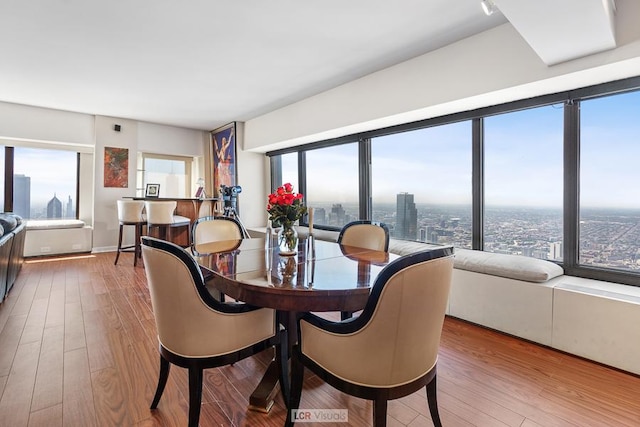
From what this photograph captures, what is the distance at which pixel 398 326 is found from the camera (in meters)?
1.10

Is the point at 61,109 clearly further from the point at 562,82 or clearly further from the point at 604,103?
the point at 604,103

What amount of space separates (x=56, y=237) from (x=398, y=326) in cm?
653

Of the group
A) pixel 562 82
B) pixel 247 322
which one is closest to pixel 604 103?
pixel 562 82

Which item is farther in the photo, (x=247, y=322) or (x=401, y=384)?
(x=247, y=322)

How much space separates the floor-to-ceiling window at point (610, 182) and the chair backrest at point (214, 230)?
295 cm

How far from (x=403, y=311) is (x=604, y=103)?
8.46 feet

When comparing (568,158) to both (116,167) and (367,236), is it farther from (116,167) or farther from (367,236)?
(116,167)

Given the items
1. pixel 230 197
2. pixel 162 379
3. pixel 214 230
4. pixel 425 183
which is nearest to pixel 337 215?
pixel 425 183

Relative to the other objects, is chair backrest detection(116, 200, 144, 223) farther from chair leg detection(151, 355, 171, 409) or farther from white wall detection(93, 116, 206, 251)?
chair leg detection(151, 355, 171, 409)

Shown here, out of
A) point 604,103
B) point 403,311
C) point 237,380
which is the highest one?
point 604,103

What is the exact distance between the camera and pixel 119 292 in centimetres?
348

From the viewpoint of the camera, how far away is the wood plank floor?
1.54 meters

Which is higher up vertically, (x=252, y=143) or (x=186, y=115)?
(x=186, y=115)

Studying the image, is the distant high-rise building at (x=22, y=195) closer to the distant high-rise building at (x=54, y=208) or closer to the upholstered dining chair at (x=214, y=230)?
the distant high-rise building at (x=54, y=208)
